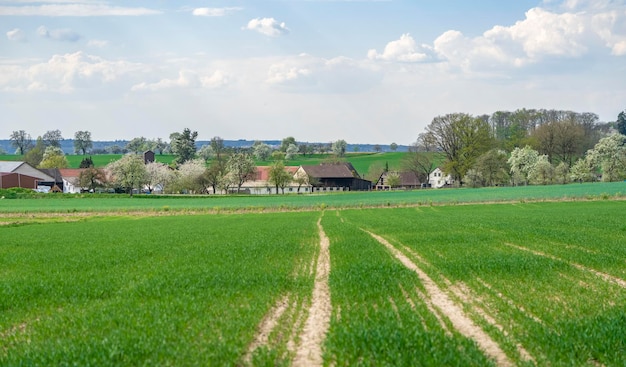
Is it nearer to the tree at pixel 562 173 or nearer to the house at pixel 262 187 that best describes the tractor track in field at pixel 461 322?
the tree at pixel 562 173

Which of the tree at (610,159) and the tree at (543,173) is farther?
the tree at (543,173)

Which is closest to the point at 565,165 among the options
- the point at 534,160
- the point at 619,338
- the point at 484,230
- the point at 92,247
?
the point at 534,160

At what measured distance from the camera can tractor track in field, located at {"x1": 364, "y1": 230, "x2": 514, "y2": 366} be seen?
1042 centimetres

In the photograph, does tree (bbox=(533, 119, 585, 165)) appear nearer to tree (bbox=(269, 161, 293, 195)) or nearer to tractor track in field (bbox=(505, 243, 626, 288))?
tree (bbox=(269, 161, 293, 195))

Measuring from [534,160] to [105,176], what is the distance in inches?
3740

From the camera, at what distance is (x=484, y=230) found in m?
34.1

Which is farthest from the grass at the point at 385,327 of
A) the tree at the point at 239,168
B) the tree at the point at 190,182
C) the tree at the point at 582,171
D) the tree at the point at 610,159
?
the tree at the point at 190,182

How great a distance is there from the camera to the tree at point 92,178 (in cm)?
12438

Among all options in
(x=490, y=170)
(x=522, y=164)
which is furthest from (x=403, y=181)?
(x=490, y=170)

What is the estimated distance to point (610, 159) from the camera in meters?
115

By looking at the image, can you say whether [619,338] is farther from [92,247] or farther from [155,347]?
[92,247]

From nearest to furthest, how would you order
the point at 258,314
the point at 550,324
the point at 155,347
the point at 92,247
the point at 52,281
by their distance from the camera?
1. the point at 155,347
2. the point at 550,324
3. the point at 258,314
4. the point at 52,281
5. the point at 92,247

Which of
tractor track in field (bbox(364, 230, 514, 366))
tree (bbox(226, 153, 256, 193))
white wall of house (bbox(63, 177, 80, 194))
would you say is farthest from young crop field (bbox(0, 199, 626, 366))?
white wall of house (bbox(63, 177, 80, 194))

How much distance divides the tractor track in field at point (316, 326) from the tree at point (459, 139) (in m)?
106
